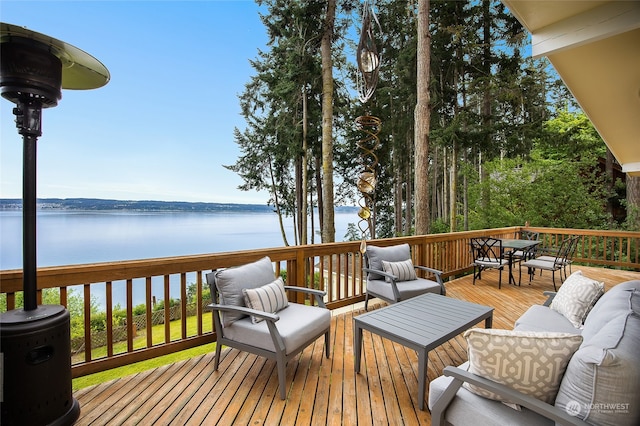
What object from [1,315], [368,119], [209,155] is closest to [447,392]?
[368,119]

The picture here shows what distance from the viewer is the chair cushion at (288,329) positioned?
2.39m

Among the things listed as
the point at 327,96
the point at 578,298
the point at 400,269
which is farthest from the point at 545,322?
the point at 327,96

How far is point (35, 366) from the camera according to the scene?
1.74 metres

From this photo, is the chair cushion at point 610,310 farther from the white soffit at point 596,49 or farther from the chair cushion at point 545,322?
the white soffit at point 596,49

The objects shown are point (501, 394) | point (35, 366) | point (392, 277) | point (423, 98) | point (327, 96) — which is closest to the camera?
point (501, 394)

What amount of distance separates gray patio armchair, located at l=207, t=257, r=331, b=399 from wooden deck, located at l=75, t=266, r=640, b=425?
180 millimetres

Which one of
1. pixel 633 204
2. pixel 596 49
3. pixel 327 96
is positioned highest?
pixel 327 96

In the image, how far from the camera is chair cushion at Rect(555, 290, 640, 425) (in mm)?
1159

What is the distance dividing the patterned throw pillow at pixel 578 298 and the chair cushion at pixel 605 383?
1619 millimetres

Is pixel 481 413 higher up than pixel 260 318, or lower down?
lower down

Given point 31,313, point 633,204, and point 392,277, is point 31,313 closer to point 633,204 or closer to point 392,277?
point 392,277

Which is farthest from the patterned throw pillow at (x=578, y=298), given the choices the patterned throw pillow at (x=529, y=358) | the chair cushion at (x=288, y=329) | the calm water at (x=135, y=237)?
the calm water at (x=135, y=237)

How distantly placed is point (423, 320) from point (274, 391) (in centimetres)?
137

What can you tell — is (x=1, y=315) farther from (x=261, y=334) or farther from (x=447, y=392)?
(x=447, y=392)
